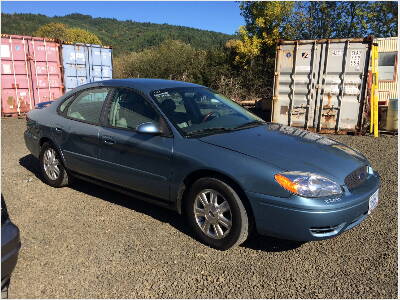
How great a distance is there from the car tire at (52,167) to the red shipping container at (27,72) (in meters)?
8.04

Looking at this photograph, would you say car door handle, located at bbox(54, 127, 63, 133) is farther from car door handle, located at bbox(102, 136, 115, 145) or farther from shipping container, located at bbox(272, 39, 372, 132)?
shipping container, located at bbox(272, 39, 372, 132)

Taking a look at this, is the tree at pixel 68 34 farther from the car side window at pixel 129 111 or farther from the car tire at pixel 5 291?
the car tire at pixel 5 291

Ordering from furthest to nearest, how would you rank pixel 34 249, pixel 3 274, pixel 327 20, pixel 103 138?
pixel 327 20 < pixel 103 138 < pixel 34 249 < pixel 3 274

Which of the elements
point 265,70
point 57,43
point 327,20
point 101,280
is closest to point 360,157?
point 101,280

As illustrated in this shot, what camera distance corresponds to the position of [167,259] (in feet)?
10.1

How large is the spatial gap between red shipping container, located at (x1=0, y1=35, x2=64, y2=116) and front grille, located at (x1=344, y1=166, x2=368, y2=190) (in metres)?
11.6

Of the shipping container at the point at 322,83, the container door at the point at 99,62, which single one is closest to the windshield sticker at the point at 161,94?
the shipping container at the point at 322,83

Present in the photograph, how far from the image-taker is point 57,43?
12328 mm

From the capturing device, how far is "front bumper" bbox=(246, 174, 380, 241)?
8.93 ft

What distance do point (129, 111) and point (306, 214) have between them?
2.19 meters

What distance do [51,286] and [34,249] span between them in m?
0.69

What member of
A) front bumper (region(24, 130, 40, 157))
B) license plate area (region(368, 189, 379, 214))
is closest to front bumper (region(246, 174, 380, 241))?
license plate area (region(368, 189, 379, 214))

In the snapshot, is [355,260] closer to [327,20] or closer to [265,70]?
[265,70]

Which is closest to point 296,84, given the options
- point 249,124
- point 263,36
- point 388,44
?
point 249,124
